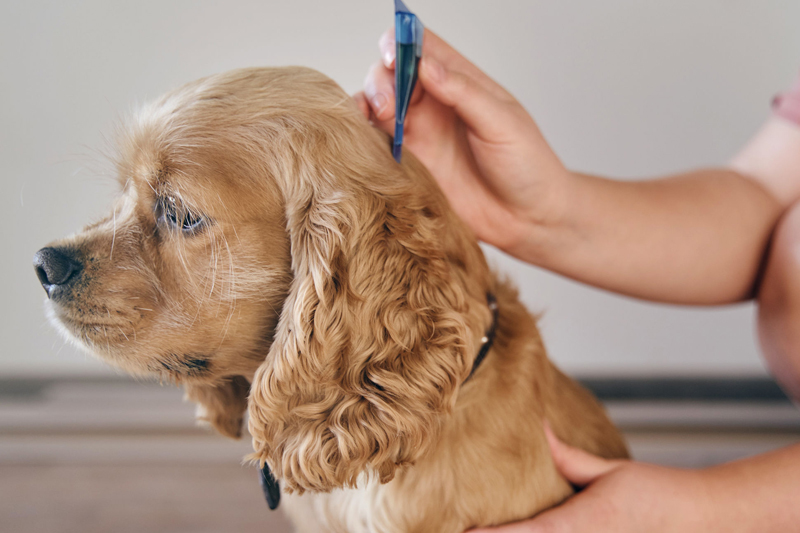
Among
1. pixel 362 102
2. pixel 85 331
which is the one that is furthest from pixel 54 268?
pixel 362 102

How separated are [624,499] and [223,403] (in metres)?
0.85

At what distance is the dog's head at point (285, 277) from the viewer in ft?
2.99

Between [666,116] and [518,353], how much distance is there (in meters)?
1.49

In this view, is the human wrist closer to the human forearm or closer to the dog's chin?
the human forearm

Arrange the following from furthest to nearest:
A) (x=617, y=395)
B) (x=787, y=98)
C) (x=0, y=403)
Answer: (x=617, y=395) < (x=0, y=403) < (x=787, y=98)

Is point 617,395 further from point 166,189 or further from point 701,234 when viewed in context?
point 166,189

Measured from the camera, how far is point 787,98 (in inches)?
62.0

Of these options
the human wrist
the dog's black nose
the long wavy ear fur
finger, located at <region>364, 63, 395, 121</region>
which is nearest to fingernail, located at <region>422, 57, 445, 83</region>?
finger, located at <region>364, 63, 395, 121</region>

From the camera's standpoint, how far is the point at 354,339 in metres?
0.93

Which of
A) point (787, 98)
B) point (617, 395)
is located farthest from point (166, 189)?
point (617, 395)

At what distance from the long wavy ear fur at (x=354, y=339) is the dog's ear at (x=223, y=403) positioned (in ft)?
1.07

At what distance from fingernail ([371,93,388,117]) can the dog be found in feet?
0.33

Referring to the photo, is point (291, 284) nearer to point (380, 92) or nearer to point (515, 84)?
point (380, 92)

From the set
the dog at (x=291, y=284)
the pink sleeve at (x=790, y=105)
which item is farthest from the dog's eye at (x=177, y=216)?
the pink sleeve at (x=790, y=105)
